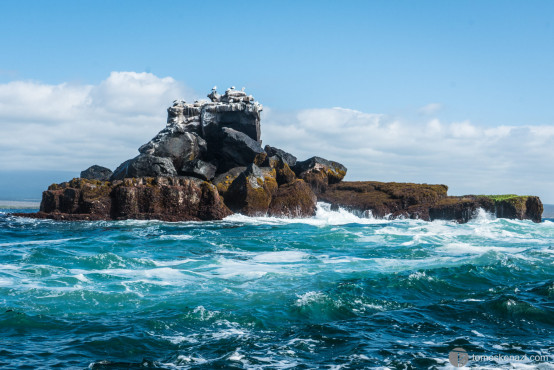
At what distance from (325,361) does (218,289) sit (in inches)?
200

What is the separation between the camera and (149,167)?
112 feet

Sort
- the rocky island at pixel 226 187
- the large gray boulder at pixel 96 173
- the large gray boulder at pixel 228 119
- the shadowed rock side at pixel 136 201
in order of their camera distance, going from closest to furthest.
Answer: the shadowed rock side at pixel 136 201
the rocky island at pixel 226 187
the large gray boulder at pixel 96 173
the large gray boulder at pixel 228 119

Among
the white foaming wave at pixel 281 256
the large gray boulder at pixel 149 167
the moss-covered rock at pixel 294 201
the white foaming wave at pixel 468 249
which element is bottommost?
the white foaming wave at pixel 281 256

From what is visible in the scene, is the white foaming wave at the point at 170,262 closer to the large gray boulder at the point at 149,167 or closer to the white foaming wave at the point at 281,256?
the white foaming wave at the point at 281,256

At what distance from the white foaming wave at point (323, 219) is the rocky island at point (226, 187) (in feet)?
1.96

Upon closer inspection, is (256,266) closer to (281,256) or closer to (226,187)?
(281,256)

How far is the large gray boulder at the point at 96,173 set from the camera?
42.2m

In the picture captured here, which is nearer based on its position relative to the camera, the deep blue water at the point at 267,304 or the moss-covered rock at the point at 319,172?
the deep blue water at the point at 267,304

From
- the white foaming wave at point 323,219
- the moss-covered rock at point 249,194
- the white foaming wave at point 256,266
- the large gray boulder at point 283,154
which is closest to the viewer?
the white foaming wave at point 256,266

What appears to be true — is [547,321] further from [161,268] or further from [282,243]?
[282,243]

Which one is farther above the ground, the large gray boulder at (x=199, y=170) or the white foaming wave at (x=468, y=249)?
the large gray boulder at (x=199, y=170)

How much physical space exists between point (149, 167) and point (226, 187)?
5.33m

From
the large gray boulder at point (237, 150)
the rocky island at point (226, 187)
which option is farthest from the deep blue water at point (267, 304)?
the large gray boulder at point (237, 150)

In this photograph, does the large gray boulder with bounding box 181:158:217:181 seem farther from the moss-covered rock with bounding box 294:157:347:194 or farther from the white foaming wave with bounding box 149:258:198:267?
the white foaming wave with bounding box 149:258:198:267
